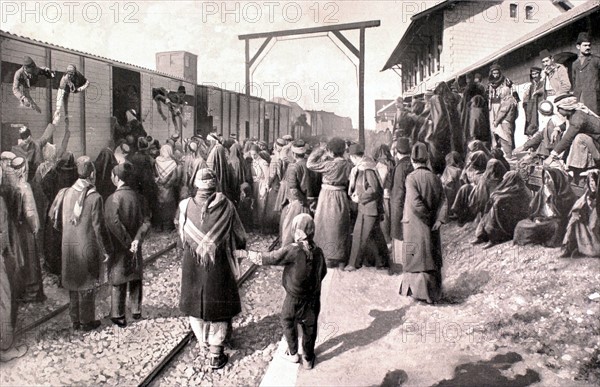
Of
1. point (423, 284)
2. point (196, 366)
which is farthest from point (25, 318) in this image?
point (423, 284)

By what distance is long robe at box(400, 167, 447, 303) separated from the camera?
14.8ft

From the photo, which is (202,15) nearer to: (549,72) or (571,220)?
(549,72)

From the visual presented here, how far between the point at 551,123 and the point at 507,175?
68 cm

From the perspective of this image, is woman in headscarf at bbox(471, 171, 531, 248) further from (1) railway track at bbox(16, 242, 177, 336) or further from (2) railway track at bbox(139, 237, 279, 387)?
(1) railway track at bbox(16, 242, 177, 336)

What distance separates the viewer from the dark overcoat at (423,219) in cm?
449

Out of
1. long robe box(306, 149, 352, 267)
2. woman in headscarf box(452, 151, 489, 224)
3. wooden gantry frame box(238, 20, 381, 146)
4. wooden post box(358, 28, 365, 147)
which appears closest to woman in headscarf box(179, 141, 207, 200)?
wooden gantry frame box(238, 20, 381, 146)

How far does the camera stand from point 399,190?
4633 mm

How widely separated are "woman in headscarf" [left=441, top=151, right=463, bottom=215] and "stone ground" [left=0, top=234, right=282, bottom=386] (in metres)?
1.83

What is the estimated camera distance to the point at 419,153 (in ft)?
14.8

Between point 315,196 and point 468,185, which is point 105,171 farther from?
point 468,185

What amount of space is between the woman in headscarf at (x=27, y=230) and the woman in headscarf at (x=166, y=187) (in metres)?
1.16

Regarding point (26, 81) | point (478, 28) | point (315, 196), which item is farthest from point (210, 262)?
point (478, 28)

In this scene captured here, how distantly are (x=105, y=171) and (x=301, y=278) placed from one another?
2.11 m

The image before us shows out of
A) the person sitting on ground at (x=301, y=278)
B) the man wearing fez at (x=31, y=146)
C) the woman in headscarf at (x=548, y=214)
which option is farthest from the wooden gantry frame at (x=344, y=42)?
the man wearing fez at (x=31, y=146)
